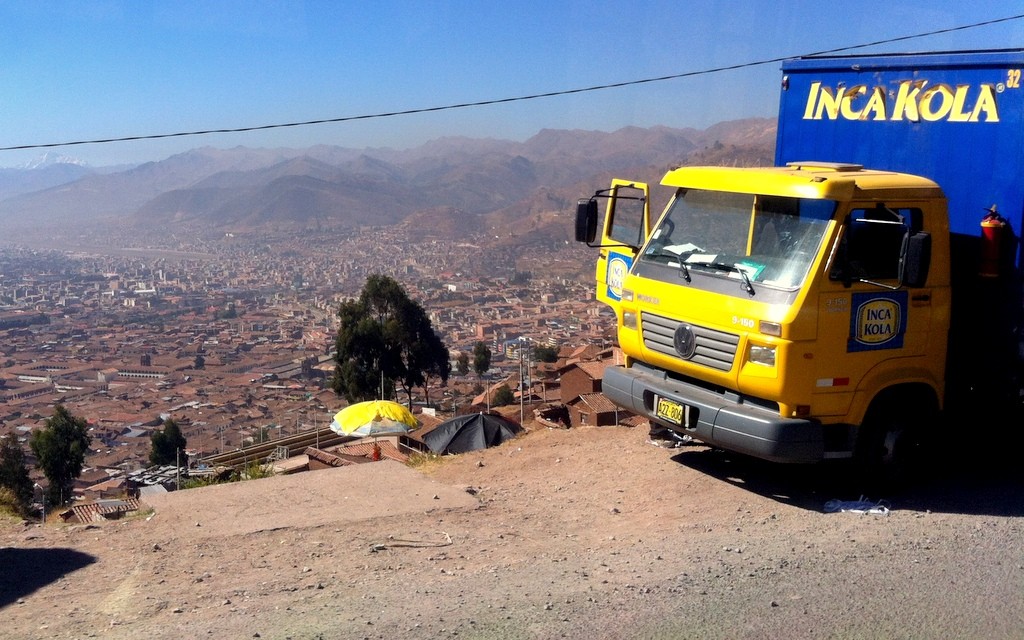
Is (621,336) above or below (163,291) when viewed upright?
above

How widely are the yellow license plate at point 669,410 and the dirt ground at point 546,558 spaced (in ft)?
2.03

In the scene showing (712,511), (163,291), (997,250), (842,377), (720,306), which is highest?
(997,250)

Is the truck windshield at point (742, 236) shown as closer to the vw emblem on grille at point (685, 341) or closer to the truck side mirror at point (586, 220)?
the vw emblem on grille at point (685, 341)

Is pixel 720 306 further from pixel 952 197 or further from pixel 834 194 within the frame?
pixel 952 197

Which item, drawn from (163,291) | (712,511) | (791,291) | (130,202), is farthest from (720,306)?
(130,202)

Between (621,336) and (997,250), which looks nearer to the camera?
(997,250)

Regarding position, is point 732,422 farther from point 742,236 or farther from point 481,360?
point 481,360

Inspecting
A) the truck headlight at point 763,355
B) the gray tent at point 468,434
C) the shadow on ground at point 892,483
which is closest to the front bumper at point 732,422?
the truck headlight at point 763,355

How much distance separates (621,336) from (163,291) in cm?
6291

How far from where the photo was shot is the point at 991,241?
260 inches

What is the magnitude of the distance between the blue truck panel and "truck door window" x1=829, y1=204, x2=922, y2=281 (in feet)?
2.73

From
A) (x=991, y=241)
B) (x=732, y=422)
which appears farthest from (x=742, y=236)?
(x=991, y=241)

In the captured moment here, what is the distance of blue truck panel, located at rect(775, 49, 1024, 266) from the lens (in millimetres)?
6605

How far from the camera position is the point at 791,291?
6117 mm
